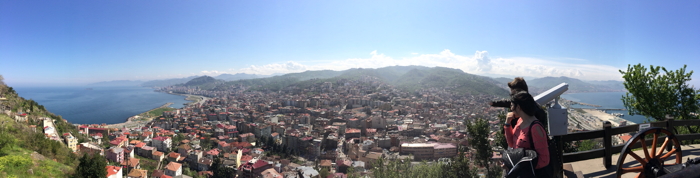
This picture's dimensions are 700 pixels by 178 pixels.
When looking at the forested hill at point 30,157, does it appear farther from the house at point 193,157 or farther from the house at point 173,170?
the house at point 193,157

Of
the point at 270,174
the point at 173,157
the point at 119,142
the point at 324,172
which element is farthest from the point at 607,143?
the point at 119,142

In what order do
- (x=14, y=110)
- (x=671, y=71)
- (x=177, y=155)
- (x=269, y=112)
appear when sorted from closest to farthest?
1. (x=671, y=71)
2. (x=14, y=110)
3. (x=177, y=155)
4. (x=269, y=112)

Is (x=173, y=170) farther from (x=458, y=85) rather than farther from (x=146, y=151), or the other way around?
(x=458, y=85)

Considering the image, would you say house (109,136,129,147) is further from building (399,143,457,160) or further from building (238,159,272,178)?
building (399,143,457,160)

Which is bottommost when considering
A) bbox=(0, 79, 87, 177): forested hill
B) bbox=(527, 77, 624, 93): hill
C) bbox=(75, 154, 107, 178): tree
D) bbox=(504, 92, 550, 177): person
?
bbox=(527, 77, 624, 93): hill

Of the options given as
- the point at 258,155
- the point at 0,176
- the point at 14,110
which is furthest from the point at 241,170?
the point at 0,176

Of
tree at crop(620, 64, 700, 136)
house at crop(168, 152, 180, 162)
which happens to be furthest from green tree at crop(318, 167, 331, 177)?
tree at crop(620, 64, 700, 136)

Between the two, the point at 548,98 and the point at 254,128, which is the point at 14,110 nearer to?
the point at 254,128
